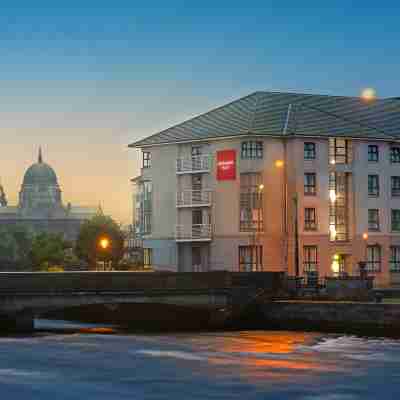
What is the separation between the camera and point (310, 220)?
345ft

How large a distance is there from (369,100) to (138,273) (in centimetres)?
4729

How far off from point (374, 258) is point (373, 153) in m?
10.4

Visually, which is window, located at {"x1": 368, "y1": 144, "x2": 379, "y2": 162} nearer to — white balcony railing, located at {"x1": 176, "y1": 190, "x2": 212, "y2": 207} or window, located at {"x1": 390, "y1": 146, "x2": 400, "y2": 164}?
window, located at {"x1": 390, "y1": 146, "x2": 400, "y2": 164}

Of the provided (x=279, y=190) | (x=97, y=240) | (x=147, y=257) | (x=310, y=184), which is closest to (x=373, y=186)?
(x=310, y=184)

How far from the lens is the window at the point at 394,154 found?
111m

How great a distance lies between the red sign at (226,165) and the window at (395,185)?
642 inches

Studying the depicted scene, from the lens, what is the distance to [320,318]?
253 ft

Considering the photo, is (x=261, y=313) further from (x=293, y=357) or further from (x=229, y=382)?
(x=229, y=382)

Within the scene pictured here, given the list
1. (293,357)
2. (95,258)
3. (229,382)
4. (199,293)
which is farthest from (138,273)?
(95,258)

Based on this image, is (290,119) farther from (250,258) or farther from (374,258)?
(374,258)

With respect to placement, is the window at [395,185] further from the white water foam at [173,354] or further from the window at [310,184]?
the white water foam at [173,354]

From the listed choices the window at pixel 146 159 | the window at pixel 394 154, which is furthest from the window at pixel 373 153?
the window at pixel 146 159

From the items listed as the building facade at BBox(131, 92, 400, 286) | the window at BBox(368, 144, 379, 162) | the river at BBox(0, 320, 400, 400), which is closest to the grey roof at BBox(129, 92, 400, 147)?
the building facade at BBox(131, 92, 400, 286)

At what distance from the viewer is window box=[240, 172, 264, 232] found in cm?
10519
